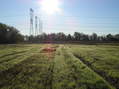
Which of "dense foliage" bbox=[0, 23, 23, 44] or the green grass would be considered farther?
"dense foliage" bbox=[0, 23, 23, 44]

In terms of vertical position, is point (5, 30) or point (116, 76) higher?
point (5, 30)

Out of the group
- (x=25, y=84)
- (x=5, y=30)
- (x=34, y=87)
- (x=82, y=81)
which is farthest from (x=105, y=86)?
(x=5, y=30)

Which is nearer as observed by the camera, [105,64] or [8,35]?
[105,64]

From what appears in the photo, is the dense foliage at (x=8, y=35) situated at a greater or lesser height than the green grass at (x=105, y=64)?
greater

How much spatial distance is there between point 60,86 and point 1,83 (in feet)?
10.3

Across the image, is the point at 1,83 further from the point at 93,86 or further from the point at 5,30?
the point at 5,30

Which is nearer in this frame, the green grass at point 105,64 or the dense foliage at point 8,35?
the green grass at point 105,64

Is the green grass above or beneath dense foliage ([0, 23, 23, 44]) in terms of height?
beneath

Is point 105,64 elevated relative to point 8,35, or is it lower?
lower

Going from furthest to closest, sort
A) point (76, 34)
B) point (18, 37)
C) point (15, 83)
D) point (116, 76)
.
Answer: point (76, 34)
point (18, 37)
point (116, 76)
point (15, 83)

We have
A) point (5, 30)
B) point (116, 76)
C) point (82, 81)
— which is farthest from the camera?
point (5, 30)

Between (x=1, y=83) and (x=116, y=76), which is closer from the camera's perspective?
(x=1, y=83)

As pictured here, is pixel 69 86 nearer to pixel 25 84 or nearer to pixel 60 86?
pixel 60 86

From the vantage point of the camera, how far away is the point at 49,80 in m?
7.70
